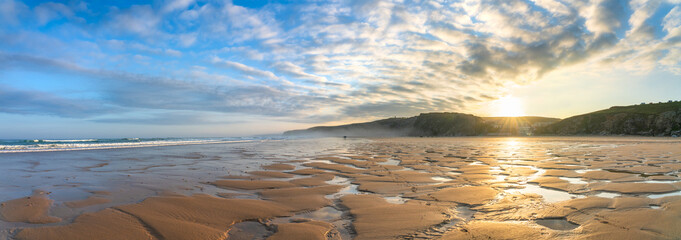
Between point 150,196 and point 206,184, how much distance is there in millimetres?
1494

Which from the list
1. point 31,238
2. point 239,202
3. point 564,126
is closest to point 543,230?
point 239,202

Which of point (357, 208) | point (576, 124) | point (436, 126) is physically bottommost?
point (357, 208)

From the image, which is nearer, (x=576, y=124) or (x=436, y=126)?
(x=576, y=124)

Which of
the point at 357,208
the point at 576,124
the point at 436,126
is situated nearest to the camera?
the point at 357,208

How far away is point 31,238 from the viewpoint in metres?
3.46

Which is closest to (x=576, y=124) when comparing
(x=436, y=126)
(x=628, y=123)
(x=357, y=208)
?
(x=628, y=123)

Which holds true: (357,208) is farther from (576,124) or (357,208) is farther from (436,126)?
(436,126)

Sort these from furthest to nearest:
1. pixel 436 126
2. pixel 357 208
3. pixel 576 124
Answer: pixel 436 126
pixel 576 124
pixel 357 208

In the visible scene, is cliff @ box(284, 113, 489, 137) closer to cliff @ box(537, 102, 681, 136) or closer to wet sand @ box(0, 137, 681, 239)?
cliff @ box(537, 102, 681, 136)

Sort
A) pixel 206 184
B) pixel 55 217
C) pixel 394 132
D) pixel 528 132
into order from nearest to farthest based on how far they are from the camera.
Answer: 1. pixel 55 217
2. pixel 206 184
3. pixel 528 132
4. pixel 394 132

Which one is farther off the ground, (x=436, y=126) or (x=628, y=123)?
(x=436, y=126)

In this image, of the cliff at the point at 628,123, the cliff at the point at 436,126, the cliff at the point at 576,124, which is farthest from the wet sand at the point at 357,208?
the cliff at the point at 436,126

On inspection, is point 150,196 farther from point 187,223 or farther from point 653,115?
point 653,115

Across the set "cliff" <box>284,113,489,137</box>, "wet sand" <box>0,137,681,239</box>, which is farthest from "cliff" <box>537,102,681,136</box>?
"wet sand" <box>0,137,681,239</box>
